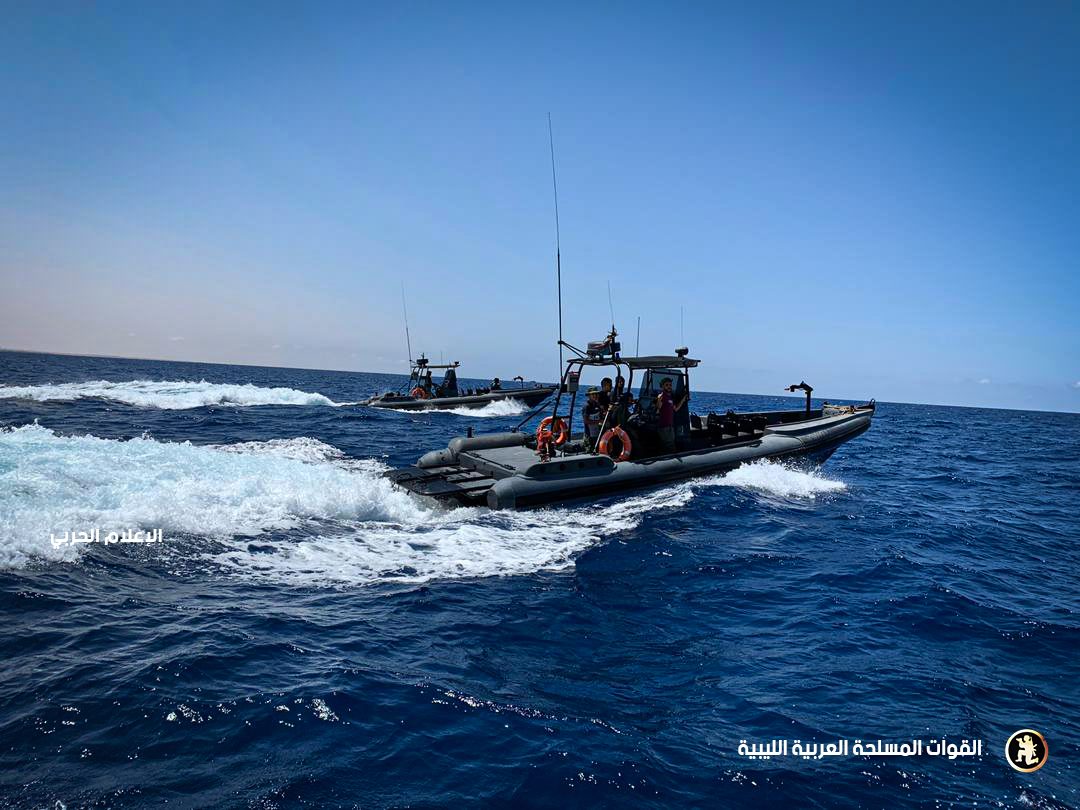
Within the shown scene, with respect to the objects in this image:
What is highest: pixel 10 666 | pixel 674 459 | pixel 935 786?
pixel 674 459

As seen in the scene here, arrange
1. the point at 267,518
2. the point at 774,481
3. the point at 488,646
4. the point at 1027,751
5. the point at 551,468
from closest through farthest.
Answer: the point at 1027,751 → the point at 488,646 → the point at 267,518 → the point at 551,468 → the point at 774,481

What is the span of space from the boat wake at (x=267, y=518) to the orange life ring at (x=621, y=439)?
1123 mm

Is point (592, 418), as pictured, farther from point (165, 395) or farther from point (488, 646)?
point (165, 395)

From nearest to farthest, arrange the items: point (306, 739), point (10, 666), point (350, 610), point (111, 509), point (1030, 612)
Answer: point (306, 739)
point (10, 666)
point (350, 610)
point (1030, 612)
point (111, 509)

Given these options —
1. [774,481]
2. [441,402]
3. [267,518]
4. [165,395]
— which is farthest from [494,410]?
[267,518]

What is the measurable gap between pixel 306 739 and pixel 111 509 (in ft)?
20.1

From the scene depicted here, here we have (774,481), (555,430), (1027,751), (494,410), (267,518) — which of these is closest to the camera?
(1027,751)

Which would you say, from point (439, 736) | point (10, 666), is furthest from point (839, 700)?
point (10, 666)

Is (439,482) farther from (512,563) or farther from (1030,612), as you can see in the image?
(1030,612)

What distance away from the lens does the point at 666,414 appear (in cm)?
1362

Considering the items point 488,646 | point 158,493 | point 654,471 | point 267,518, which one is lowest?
point 488,646

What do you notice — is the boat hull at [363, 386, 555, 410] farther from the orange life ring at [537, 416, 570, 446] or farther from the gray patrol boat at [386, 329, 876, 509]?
the orange life ring at [537, 416, 570, 446]

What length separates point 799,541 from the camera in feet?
33.1

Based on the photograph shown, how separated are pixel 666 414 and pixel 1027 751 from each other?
9.60 meters
